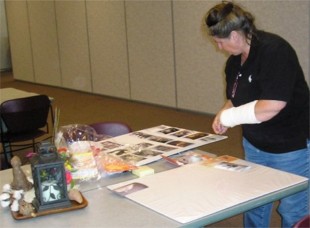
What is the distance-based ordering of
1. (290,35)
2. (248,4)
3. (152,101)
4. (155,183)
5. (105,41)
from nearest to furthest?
1. (155,183)
2. (290,35)
3. (248,4)
4. (152,101)
5. (105,41)

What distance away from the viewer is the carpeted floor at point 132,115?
4776 millimetres

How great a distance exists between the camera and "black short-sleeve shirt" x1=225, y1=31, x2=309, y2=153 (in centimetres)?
191

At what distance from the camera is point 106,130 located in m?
2.79

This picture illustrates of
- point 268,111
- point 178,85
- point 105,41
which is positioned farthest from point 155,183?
point 105,41

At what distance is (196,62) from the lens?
5895mm

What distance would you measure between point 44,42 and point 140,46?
3.35 meters

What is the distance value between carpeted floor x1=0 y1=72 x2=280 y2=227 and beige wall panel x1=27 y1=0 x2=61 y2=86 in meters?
0.83

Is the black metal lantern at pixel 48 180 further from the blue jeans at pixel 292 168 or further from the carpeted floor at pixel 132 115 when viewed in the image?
the carpeted floor at pixel 132 115

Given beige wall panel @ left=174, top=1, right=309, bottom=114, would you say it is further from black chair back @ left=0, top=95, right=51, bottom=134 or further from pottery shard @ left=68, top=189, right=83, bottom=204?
pottery shard @ left=68, top=189, right=83, bottom=204

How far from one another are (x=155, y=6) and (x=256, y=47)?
452 centimetres

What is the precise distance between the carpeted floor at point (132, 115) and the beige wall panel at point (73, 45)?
269 millimetres

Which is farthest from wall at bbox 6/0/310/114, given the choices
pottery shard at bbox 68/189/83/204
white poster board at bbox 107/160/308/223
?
pottery shard at bbox 68/189/83/204

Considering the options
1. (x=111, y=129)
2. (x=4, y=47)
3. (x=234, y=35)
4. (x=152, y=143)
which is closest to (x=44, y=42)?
(x=4, y=47)

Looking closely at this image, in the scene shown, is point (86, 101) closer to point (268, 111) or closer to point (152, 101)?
point (152, 101)
